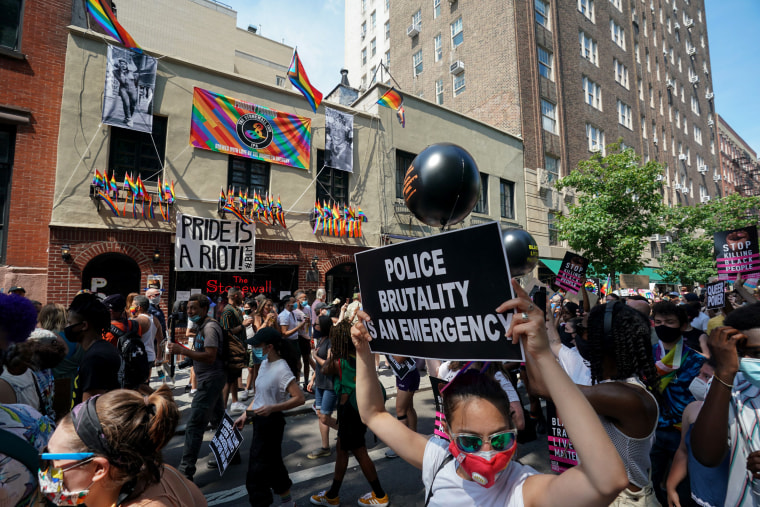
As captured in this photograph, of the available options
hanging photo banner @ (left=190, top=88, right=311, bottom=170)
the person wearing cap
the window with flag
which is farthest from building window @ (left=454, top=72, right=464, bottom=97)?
the person wearing cap

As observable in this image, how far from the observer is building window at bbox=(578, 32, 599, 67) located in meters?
23.6

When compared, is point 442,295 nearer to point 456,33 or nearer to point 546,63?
point 546,63

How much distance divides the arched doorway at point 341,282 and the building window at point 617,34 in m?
25.8

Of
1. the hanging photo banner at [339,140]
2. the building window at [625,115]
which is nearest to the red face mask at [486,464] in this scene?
the hanging photo banner at [339,140]

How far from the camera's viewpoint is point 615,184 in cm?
1678

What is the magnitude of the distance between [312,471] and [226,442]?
154 centimetres

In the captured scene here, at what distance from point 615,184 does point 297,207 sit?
1359 centimetres

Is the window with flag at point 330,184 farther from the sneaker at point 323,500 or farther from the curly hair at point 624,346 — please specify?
the curly hair at point 624,346

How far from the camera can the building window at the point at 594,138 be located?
23.2 metres

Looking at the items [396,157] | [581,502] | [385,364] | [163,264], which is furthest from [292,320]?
[396,157]

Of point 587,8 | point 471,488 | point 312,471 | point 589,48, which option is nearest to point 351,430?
point 312,471

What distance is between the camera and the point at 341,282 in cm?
1402

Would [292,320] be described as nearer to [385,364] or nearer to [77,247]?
[385,364]

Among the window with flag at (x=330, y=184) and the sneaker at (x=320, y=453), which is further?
the window with flag at (x=330, y=184)
